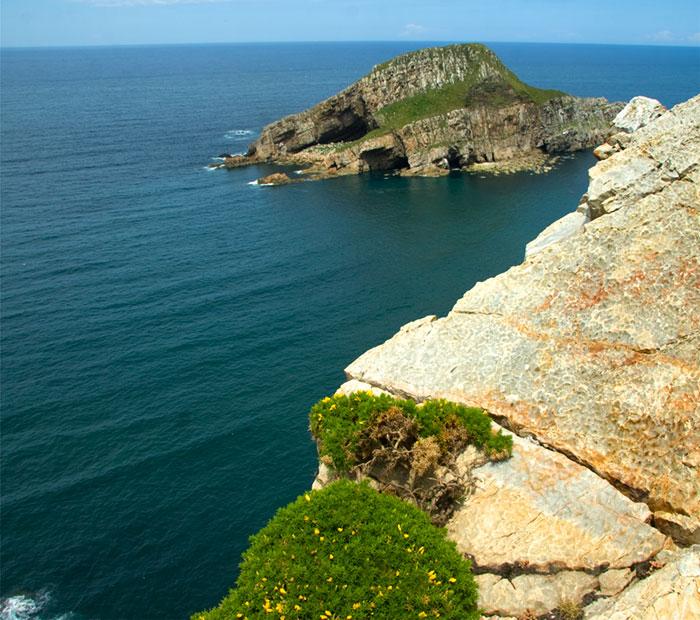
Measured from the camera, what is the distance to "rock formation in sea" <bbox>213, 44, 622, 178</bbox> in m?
149

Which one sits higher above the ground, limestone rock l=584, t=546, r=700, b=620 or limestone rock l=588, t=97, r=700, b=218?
limestone rock l=588, t=97, r=700, b=218

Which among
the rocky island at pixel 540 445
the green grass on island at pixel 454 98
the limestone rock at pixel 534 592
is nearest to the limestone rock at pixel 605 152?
the rocky island at pixel 540 445

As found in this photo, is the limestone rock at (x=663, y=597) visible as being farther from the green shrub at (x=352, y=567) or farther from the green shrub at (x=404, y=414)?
the green shrub at (x=404, y=414)

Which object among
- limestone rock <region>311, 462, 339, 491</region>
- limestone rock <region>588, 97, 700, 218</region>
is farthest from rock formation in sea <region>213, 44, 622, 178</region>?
limestone rock <region>311, 462, 339, 491</region>

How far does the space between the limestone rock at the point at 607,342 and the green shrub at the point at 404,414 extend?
5.59 ft

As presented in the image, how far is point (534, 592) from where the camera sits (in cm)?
2072

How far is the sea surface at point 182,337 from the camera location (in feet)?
138

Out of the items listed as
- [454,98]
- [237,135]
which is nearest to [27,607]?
[454,98]

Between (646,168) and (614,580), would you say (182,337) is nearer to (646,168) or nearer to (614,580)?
(646,168)

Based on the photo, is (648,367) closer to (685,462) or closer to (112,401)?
(685,462)

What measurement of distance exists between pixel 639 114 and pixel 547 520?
34955 mm

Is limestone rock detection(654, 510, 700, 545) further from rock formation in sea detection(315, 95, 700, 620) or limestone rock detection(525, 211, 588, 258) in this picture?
limestone rock detection(525, 211, 588, 258)

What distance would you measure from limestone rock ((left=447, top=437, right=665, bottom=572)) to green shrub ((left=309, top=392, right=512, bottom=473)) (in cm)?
120

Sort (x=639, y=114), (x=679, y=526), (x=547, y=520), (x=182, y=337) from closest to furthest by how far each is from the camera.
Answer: (x=679, y=526)
(x=547, y=520)
(x=639, y=114)
(x=182, y=337)
